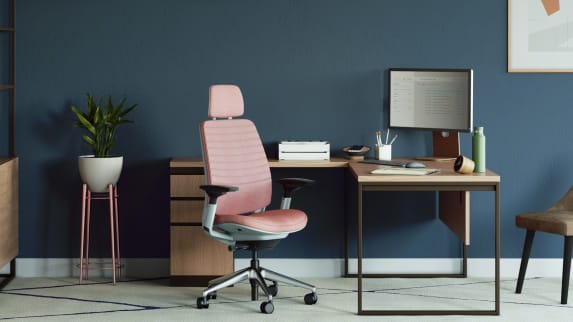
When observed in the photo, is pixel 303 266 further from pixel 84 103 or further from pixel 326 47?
pixel 84 103

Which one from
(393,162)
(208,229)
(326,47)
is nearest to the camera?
(208,229)

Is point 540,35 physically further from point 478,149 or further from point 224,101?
point 224,101

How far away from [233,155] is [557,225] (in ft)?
6.06

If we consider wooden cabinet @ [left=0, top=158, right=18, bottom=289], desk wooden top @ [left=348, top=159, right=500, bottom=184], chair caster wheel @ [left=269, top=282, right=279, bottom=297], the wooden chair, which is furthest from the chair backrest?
the wooden chair

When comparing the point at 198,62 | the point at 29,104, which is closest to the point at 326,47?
the point at 198,62

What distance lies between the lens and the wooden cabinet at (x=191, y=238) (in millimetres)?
5113

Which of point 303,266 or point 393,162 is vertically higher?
point 393,162

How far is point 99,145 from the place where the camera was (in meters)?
5.23

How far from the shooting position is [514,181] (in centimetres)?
547

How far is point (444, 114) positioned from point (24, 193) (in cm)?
273

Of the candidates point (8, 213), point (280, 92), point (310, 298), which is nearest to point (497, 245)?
point (310, 298)

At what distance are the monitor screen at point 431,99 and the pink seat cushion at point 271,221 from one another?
1098 mm

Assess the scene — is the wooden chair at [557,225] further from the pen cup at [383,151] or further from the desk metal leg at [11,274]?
the desk metal leg at [11,274]

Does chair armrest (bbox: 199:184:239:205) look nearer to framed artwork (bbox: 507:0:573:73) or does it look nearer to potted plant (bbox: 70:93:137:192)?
potted plant (bbox: 70:93:137:192)
